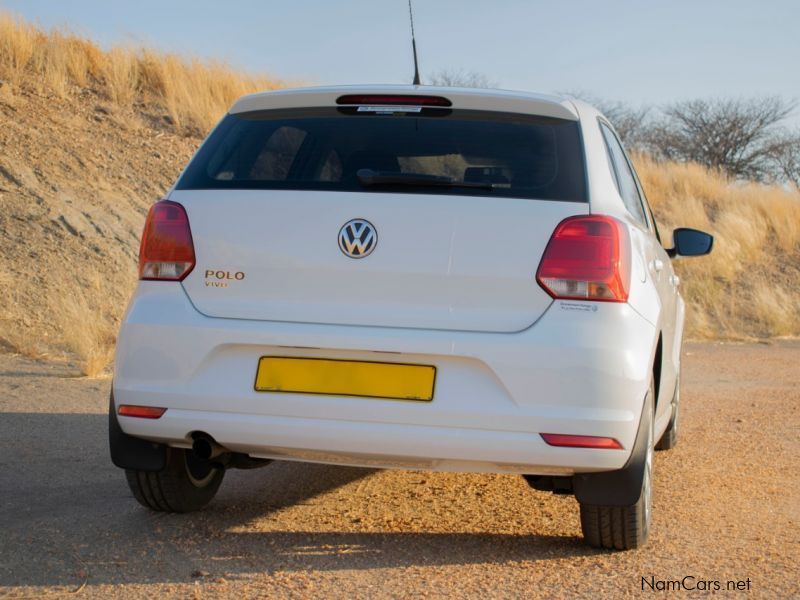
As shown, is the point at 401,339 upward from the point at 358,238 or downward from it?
downward

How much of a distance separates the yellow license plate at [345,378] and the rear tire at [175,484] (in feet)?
2.39

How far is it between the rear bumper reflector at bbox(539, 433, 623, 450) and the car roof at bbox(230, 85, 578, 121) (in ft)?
3.61

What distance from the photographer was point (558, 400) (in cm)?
358

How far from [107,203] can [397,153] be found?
11289mm

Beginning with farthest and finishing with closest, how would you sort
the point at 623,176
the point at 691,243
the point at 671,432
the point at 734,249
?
the point at 734,249 < the point at 671,432 < the point at 691,243 < the point at 623,176

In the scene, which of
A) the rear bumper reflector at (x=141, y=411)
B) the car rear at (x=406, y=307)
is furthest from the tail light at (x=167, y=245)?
the rear bumper reflector at (x=141, y=411)

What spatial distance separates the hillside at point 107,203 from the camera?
38.9 ft

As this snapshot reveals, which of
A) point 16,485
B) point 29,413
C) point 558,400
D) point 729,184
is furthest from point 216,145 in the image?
point 729,184

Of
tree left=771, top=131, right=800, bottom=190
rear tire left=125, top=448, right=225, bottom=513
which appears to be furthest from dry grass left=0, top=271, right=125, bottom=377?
tree left=771, top=131, right=800, bottom=190

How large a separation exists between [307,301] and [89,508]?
1.55 m

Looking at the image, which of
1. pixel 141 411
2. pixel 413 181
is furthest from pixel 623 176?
pixel 141 411

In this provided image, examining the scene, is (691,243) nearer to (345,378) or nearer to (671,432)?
(671,432)

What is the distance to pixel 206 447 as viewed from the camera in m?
3.96

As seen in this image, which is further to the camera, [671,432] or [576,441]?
[671,432]
